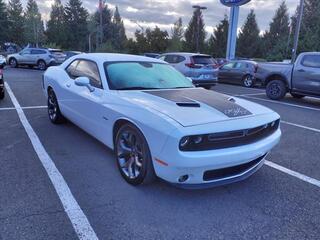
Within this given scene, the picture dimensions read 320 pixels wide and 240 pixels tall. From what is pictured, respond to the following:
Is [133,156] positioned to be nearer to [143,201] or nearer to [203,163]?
[143,201]

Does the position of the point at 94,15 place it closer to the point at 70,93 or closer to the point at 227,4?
the point at 227,4

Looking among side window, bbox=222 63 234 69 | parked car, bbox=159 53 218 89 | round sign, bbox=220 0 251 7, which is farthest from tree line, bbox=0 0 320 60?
parked car, bbox=159 53 218 89

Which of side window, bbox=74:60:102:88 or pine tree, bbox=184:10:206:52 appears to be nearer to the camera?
side window, bbox=74:60:102:88

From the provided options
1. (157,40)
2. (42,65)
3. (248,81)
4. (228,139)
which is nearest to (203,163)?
(228,139)

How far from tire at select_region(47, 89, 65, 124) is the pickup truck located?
7912 mm

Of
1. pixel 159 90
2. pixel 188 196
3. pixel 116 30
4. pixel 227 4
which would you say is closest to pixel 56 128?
pixel 159 90

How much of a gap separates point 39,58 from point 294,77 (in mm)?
16882

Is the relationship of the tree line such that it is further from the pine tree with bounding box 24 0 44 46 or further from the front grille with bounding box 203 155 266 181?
the front grille with bounding box 203 155 266 181

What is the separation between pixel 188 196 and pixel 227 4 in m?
23.3

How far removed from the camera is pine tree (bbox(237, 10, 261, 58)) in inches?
2143

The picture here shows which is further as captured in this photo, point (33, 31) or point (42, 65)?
point (33, 31)

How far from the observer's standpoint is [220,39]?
5206 centimetres

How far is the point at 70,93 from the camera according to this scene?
17.2 feet

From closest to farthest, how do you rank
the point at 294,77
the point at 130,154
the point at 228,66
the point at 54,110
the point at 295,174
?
the point at 130,154, the point at 295,174, the point at 54,110, the point at 294,77, the point at 228,66
